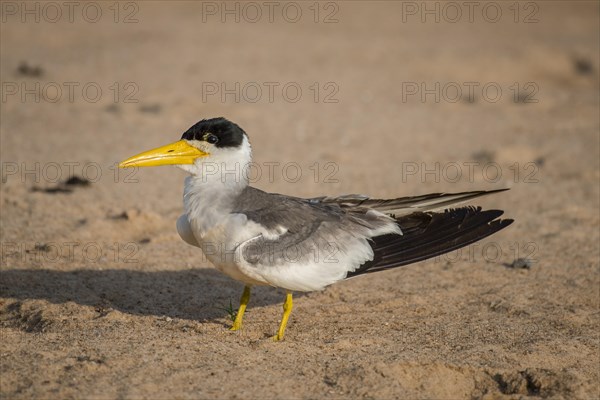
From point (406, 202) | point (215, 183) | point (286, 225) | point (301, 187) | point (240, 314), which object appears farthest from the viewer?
point (301, 187)

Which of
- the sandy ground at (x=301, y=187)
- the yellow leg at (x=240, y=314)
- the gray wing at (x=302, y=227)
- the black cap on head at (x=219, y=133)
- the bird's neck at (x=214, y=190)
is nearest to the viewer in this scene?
the sandy ground at (x=301, y=187)

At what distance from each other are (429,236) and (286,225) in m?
1.17

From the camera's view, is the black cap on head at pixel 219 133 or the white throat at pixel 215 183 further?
the black cap on head at pixel 219 133

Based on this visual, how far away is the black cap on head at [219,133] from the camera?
5938 millimetres

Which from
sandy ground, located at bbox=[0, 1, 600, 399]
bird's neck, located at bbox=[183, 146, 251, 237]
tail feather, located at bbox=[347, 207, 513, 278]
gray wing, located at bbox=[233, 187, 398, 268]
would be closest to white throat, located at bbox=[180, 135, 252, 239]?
bird's neck, located at bbox=[183, 146, 251, 237]

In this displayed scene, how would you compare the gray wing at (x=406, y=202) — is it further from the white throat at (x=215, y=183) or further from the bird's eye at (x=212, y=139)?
the bird's eye at (x=212, y=139)

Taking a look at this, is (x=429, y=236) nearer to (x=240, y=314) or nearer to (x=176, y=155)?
(x=240, y=314)

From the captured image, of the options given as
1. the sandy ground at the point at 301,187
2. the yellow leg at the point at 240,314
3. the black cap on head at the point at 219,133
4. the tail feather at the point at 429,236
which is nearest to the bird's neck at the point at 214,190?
the black cap on head at the point at 219,133

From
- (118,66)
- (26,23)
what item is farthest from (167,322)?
(26,23)

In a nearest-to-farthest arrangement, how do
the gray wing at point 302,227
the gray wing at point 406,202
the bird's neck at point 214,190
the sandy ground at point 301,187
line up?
1. the sandy ground at point 301,187
2. the gray wing at point 302,227
3. the bird's neck at point 214,190
4. the gray wing at point 406,202

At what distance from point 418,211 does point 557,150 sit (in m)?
5.67

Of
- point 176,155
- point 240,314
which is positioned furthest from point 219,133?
point 240,314

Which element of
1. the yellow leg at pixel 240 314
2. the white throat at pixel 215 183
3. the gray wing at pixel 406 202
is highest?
the white throat at pixel 215 183

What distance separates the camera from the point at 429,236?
614 cm
